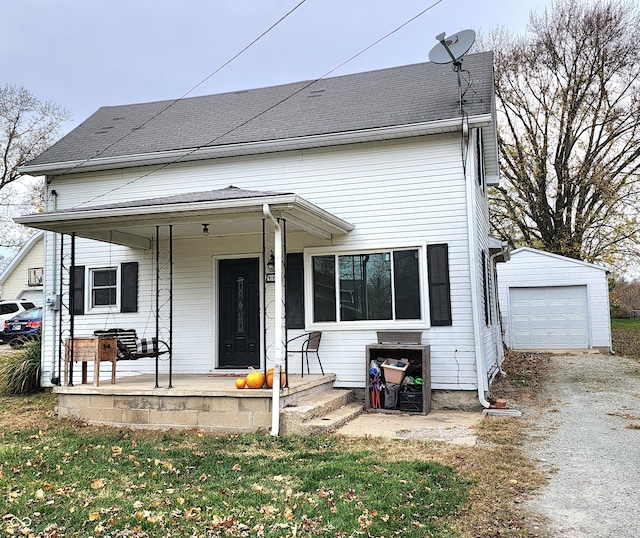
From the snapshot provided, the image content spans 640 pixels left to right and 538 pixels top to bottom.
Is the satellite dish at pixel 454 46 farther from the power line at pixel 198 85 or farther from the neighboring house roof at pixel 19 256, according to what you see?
the neighboring house roof at pixel 19 256

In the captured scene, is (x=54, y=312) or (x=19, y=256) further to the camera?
(x=19, y=256)

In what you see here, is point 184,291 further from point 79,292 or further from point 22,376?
point 22,376

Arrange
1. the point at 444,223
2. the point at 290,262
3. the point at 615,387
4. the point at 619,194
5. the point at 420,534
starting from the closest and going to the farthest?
1. the point at 420,534
2. the point at 444,223
3. the point at 290,262
4. the point at 615,387
5. the point at 619,194

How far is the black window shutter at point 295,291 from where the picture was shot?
29.6 feet

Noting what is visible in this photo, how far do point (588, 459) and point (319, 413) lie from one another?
3.03 m

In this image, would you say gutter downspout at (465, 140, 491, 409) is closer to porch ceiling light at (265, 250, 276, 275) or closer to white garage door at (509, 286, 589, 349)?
porch ceiling light at (265, 250, 276, 275)

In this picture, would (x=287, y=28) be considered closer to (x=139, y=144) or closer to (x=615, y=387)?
(x=139, y=144)

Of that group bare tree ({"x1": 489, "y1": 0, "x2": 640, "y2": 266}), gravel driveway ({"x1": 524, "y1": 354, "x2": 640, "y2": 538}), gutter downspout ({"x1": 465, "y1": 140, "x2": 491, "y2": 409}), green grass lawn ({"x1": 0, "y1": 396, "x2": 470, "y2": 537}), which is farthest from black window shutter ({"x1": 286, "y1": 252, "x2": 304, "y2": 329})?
bare tree ({"x1": 489, "y1": 0, "x2": 640, "y2": 266})

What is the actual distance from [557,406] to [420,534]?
5548mm

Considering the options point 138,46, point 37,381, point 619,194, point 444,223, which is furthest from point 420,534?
point 619,194

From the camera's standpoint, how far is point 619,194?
2105 cm

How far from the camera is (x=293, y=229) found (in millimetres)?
9102

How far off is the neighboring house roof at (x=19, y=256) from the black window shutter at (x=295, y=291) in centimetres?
1979

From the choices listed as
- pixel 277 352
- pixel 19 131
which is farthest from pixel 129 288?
pixel 19 131
